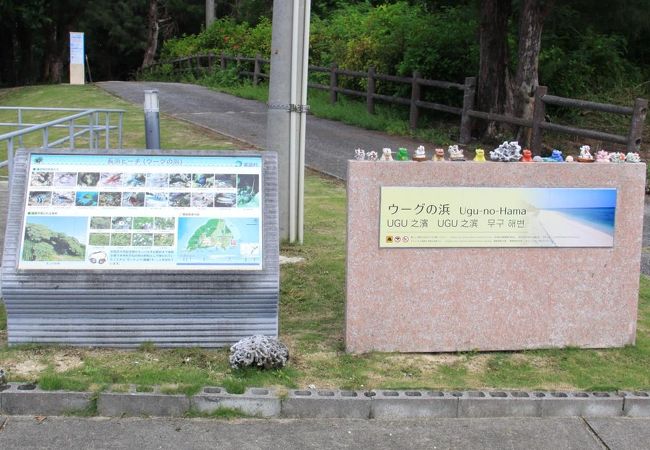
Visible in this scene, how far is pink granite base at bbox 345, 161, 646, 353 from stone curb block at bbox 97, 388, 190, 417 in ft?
4.18

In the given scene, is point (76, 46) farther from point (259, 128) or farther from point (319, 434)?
point (319, 434)

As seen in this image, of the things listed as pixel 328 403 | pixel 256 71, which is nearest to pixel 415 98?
pixel 256 71

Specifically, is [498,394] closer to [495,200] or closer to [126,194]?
[495,200]

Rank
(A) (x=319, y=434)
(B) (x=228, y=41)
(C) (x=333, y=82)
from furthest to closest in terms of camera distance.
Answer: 1. (B) (x=228, y=41)
2. (C) (x=333, y=82)
3. (A) (x=319, y=434)

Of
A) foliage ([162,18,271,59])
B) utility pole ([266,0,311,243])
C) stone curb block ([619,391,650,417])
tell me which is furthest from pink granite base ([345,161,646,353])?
foliage ([162,18,271,59])

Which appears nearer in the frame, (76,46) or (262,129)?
(262,129)

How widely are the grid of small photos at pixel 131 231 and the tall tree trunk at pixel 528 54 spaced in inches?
426

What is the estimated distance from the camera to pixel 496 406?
176 inches

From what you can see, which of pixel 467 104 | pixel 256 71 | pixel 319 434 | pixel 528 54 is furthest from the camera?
pixel 256 71

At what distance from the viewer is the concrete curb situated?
4.35m

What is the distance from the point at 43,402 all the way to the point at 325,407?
1530 mm

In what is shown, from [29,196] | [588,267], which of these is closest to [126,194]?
[29,196]

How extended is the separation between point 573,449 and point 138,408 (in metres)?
2.31

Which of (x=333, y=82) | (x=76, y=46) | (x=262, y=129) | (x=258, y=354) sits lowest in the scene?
(x=258, y=354)
